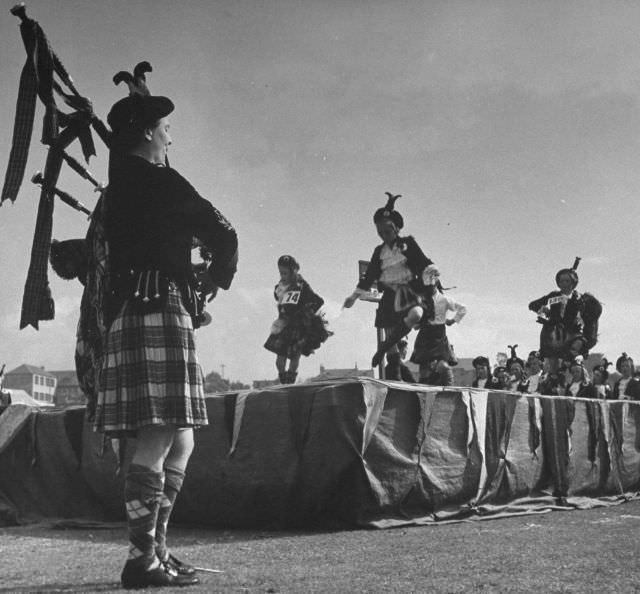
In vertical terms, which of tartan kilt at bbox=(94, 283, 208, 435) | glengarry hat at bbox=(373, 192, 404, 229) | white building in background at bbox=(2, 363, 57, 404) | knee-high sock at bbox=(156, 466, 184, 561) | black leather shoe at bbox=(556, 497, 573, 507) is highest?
white building in background at bbox=(2, 363, 57, 404)

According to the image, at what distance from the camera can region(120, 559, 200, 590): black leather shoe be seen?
2.72m

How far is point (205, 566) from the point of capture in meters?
3.31

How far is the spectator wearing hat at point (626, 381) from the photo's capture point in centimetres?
1005

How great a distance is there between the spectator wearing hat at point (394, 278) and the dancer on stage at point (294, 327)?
5.56ft

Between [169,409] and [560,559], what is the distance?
1829 millimetres

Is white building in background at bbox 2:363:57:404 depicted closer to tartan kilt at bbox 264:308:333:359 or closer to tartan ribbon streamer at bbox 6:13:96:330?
tartan kilt at bbox 264:308:333:359

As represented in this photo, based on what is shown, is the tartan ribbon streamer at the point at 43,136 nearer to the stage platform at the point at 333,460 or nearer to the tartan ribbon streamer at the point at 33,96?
the tartan ribbon streamer at the point at 33,96

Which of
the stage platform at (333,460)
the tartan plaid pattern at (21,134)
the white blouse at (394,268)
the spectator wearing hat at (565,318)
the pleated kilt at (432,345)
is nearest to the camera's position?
the tartan plaid pattern at (21,134)

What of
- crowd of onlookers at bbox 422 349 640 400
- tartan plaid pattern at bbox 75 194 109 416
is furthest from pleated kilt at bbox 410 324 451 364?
tartan plaid pattern at bbox 75 194 109 416

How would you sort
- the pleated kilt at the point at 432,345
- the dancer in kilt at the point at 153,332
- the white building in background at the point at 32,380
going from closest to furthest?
the dancer in kilt at the point at 153,332 < the pleated kilt at the point at 432,345 < the white building in background at the point at 32,380

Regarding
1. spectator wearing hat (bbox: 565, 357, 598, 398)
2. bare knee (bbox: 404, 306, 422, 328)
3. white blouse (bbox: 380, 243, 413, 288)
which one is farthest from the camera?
spectator wearing hat (bbox: 565, 357, 598, 398)

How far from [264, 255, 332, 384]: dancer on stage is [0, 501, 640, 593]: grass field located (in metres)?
4.70

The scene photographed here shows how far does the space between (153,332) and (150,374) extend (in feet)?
0.54

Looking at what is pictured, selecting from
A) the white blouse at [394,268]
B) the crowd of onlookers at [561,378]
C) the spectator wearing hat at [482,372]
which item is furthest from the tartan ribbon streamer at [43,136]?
the spectator wearing hat at [482,372]
